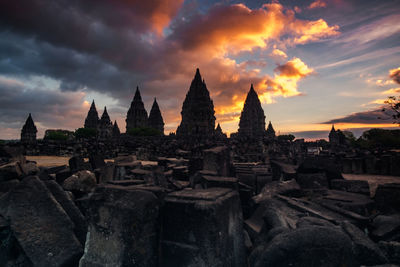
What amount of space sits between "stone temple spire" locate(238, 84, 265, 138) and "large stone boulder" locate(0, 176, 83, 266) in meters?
A: 60.2

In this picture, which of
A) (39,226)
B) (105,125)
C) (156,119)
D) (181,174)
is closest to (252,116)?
(156,119)

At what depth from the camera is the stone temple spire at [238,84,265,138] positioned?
2437 inches

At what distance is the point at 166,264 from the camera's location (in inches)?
77.5

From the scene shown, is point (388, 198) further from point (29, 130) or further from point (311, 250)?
point (29, 130)

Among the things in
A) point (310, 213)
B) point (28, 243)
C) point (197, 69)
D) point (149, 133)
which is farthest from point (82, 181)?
point (149, 133)

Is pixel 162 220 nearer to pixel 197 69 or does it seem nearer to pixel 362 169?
pixel 362 169

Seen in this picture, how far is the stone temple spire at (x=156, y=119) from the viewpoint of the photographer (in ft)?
218

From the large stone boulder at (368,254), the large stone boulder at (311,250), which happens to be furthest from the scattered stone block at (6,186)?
the large stone boulder at (368,254)

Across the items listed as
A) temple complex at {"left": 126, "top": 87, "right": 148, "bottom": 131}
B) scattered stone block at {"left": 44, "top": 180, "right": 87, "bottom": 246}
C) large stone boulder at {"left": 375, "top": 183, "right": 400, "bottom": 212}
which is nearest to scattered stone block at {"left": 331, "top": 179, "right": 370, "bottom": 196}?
large stone boulder at {"left": 375, "top": 183, "right": 400, "bottom": 212}

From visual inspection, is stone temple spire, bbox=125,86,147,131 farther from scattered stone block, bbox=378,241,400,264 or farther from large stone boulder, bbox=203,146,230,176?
scattered stone block, bbox=378,241,400,264

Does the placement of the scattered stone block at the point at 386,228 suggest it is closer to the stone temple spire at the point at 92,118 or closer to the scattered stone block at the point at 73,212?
the scattered stone block at the point at 73,212

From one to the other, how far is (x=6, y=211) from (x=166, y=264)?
1.88 metres

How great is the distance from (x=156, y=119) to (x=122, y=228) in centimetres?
6613

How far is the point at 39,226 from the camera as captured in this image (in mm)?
2340
